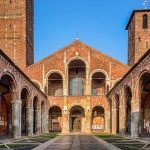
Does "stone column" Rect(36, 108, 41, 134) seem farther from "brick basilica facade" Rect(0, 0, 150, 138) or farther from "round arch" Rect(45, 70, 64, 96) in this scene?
"round arch" Rect(45, 70, 64, 96)

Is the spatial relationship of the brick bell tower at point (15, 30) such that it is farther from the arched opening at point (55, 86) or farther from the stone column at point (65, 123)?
the stone column at point (65, 123)

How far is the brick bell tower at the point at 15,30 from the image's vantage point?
53875mm

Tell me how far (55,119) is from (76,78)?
631cm

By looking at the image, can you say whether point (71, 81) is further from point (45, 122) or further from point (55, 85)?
point (45, 122)

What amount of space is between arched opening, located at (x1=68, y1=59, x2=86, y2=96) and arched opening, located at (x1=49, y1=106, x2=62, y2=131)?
308 cm

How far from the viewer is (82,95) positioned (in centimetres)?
5147

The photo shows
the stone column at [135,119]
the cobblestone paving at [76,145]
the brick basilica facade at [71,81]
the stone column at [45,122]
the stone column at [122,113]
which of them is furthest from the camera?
the stone column at [45,122]

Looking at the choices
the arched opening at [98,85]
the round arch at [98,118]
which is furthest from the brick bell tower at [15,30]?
the round arch at [98,118]

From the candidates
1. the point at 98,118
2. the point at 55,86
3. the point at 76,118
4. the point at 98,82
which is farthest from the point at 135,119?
the point at 55,86

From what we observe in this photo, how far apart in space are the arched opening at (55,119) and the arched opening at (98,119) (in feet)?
15.1

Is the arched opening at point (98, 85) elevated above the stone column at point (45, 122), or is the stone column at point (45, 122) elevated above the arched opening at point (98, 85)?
the arched opening at point (98, 85)

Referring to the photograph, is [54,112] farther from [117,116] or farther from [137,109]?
[137,109]

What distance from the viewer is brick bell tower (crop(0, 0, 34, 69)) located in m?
53.9

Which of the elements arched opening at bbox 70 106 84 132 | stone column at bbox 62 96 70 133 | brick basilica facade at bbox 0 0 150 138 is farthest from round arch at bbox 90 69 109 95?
stone column at bbox 62 96 70 133
